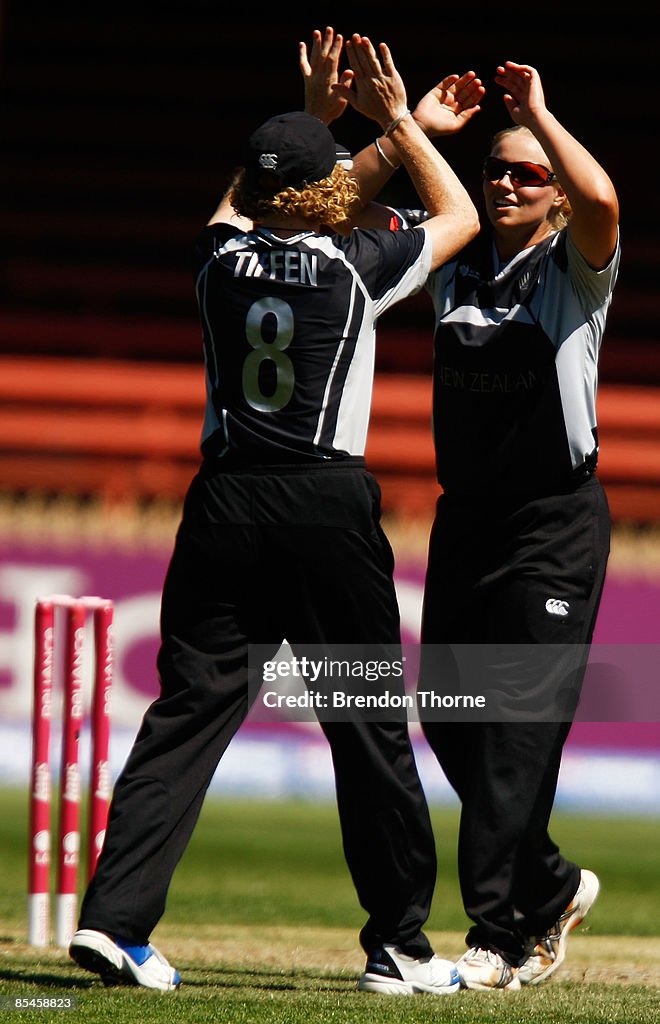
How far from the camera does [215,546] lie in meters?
3.46

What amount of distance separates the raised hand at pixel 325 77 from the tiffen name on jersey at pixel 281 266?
524 millimetres

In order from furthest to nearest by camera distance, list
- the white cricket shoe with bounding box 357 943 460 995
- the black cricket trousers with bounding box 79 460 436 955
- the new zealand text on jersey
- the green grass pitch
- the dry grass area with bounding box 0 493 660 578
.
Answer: the dry grass area with bounding box 0 493 660 578 < the new zealand text on jersey < the white cricket shoe with bounding box 357 943 460 995 < the black cricket trousers with bounding box 79 460 436 955 < the green grass pitch

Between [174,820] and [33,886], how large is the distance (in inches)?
38.1

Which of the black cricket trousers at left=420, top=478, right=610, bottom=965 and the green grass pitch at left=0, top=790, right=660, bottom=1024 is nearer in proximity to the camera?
the green grass pitch at left=0, top=790, right=660, bottom=1024

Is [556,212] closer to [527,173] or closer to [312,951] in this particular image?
[527,173]

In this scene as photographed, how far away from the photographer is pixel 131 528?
29.3ft

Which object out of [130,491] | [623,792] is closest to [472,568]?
[623,792]

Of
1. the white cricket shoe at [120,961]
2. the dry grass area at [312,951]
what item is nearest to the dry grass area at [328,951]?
the dry grass area at [312,951]

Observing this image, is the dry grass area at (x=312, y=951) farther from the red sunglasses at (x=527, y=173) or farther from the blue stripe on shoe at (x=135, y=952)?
the red sunglasses at (x=527, y=173)

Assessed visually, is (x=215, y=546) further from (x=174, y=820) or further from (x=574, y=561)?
(x=574, y=561)

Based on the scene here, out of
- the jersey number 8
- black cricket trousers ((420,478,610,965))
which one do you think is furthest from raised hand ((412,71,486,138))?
black cricket trousers ((420,478,610,965))

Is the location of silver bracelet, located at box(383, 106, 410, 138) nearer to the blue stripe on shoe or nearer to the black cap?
the black cap

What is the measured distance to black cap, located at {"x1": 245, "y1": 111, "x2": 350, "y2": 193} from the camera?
3432 mm

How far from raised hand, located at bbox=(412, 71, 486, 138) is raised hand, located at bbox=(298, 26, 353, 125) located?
0.19 m
